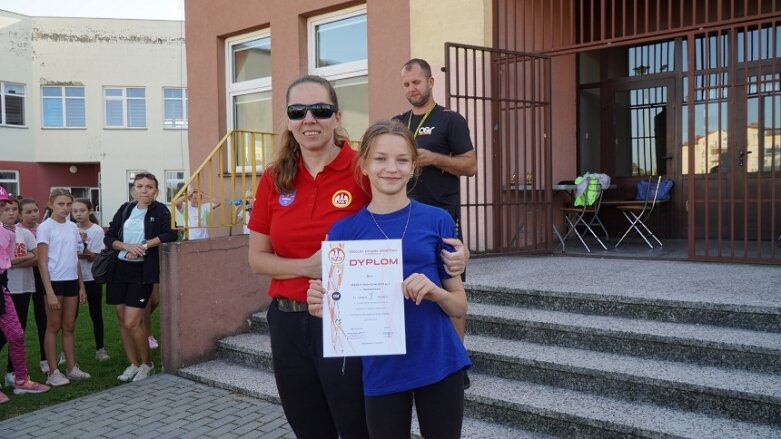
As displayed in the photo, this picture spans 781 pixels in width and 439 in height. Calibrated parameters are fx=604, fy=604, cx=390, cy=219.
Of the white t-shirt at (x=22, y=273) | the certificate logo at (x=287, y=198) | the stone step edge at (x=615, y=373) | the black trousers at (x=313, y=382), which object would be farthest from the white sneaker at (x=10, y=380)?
the certificate logo at (x=287, y=198)

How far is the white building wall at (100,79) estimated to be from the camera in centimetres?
2464

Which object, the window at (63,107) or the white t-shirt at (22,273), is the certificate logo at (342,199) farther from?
the window at (63,107)

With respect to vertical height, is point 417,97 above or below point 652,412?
above

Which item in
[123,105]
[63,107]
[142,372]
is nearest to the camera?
[142,372]

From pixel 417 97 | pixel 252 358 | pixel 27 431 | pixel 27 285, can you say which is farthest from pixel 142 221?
pixel 417 97

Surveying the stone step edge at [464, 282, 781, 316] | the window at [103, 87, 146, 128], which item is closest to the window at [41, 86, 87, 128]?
the window at [103, 87, 146, 128]

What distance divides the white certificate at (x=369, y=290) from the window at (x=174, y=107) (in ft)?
86.1

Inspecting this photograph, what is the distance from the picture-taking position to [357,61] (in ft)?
28.9

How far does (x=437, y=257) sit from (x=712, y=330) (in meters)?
2.85

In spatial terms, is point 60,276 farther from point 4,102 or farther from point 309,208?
point 4,102

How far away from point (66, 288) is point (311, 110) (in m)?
4.41

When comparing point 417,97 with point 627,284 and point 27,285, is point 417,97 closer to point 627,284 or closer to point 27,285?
point 627,284

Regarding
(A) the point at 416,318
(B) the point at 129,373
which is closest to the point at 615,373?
(A) the point at 416,318

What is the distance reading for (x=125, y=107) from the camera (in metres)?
25.9
